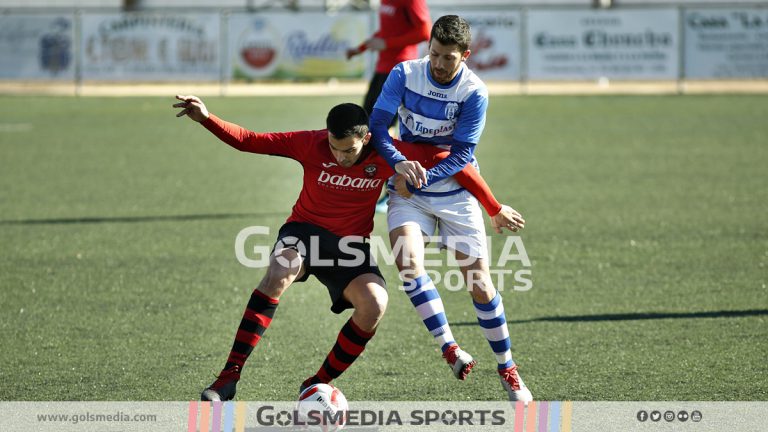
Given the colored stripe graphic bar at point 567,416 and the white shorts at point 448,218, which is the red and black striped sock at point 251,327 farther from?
the colored stripe graphic bar at point 567,416

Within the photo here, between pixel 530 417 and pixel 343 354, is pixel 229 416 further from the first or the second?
pixel 530 417

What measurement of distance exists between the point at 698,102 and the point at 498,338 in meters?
18.1

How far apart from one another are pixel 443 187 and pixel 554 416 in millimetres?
1299

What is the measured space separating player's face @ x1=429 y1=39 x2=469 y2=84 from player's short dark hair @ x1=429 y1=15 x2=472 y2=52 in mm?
24

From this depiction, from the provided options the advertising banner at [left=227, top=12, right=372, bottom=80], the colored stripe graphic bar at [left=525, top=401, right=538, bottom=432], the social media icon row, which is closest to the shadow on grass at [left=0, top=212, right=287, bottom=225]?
the colored stripe graphic bar at [left=525, top=401, right=538, bottom=432]

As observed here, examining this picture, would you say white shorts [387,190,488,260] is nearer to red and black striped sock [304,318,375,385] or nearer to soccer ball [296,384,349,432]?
red and black striped sock [304,318,375,385]

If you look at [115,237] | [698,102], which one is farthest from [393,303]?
[698,102]

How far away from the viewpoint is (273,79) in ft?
82.6

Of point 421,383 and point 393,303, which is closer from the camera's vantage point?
point 421,383

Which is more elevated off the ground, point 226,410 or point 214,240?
point 226,410

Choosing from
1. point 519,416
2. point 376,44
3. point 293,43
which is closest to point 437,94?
point 519,416

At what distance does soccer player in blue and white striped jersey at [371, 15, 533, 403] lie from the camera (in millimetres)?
5234

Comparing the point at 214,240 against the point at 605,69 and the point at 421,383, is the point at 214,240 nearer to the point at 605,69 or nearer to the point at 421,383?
the point at 421,383

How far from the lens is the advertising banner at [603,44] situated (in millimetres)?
24156
